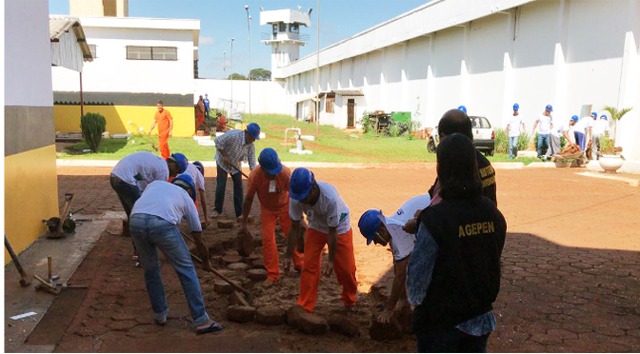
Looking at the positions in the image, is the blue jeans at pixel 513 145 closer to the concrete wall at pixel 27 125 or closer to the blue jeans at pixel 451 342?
the concrete wall at pixel 27 125

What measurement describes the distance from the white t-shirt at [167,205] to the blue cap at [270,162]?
1197 mm

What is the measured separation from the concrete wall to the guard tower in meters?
56.4

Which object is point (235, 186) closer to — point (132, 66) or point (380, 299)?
point (380, 299)

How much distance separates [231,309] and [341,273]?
1.02m

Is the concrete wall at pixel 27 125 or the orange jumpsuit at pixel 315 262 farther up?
the concrete wall at pixel 27 125

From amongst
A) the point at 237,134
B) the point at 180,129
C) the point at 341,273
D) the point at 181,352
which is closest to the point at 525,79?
the point at 180,129

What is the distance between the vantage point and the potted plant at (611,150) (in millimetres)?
14789

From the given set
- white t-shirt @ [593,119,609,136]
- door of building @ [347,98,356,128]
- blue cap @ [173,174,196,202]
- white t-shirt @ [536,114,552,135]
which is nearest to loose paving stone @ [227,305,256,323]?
blue cap @ [173,174,196,202]

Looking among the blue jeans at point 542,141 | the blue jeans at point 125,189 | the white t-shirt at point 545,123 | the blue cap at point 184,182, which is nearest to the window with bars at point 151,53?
the white t-shirt at point 545,123

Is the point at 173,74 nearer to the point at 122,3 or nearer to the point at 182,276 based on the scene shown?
the point at 122,3

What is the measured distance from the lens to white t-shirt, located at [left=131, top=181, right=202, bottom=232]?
4148 mm

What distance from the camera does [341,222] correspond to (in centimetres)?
456

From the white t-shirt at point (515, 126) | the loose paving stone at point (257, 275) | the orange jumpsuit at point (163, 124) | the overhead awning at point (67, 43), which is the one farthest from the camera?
the white t-shirt at point (515, 126)

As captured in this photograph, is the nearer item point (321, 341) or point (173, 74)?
point (321, 341)
